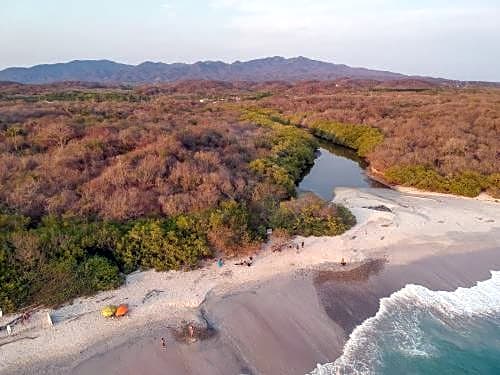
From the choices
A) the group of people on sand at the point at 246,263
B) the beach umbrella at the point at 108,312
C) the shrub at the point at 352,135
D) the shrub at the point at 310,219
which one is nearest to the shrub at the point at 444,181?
the shrub at the point at 352,135

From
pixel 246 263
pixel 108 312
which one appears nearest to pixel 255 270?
pixel 246 263

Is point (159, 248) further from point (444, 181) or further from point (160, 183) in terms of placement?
point (444, 181)

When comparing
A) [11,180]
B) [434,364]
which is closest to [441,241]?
[434,364]

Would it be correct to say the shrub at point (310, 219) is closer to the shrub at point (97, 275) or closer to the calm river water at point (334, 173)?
the calm river water at point (334, 173)

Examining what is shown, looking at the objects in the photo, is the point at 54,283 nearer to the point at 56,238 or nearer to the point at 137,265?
the point at 56,238

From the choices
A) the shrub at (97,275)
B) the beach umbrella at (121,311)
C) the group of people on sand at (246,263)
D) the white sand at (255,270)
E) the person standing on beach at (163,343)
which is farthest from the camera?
the group of people on sand at (246,263)

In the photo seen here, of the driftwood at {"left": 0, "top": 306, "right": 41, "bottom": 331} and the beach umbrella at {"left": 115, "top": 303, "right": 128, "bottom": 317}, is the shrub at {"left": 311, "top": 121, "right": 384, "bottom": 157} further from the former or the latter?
the driftwood at {"left": 0, "top": 306, "right": 41, "bottom": 331}
